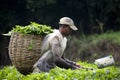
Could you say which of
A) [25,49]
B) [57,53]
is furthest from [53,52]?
[25,49]

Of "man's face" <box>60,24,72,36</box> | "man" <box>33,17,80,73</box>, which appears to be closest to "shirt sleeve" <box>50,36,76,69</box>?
"man" <box>33,17,80,73</box>

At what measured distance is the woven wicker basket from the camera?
300 inches

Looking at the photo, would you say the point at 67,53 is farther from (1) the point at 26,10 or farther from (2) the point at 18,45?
(2) the point at 18,45

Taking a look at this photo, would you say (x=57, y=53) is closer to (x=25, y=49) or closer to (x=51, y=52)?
(x=51, y=52)

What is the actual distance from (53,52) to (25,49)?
439mm

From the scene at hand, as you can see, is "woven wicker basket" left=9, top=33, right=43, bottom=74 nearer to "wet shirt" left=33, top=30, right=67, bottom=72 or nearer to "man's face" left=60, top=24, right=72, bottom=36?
"wet shirt" left=33, top=30, right=67, bottom=72

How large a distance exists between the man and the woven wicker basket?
11 centimetres

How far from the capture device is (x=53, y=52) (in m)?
7.55

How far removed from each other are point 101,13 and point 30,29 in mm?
11912

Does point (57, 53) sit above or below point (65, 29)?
below

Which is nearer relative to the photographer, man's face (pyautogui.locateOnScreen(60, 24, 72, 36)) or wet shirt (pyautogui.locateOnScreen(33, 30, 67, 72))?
wet shirt (pyautogui.locateOnScreen(33, 30, 67, 72))

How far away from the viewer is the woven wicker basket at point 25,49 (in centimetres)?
761

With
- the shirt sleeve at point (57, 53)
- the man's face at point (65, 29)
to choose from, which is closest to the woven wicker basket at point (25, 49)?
the shirt sleeve at point (57, 53)

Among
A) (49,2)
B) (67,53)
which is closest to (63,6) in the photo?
(49,2)
